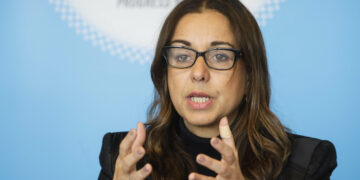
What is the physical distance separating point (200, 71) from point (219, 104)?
0.14m

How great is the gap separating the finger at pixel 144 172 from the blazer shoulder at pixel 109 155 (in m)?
0.52

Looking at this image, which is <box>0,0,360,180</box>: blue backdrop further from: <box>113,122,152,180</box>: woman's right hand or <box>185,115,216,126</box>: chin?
<box>113,122,152,180</box>: woman's right hand

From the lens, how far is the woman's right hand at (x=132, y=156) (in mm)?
913

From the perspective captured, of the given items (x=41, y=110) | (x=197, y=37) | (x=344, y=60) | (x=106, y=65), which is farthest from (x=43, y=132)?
(x=344, y=60)

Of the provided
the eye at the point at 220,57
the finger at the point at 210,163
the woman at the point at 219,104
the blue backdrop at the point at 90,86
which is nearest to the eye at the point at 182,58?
the woman at the point at 219,104

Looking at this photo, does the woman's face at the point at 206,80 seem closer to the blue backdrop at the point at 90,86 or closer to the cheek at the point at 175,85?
the cheek at the point at 175,85

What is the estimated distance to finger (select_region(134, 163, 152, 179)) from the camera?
0.90m

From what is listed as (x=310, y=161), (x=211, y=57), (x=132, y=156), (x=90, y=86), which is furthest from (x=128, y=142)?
(x=90, y=86)

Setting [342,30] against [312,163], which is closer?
[312,163]

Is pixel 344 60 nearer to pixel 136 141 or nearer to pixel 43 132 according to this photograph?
pixel 136 141

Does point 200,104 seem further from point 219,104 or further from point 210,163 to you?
point 210,163

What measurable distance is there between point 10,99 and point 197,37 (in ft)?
5.35

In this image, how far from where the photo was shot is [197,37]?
1298 millimetres

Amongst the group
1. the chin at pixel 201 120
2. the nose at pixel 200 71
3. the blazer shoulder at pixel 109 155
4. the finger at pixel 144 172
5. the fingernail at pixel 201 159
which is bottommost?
the blazer shoulder at pixel 109 155
